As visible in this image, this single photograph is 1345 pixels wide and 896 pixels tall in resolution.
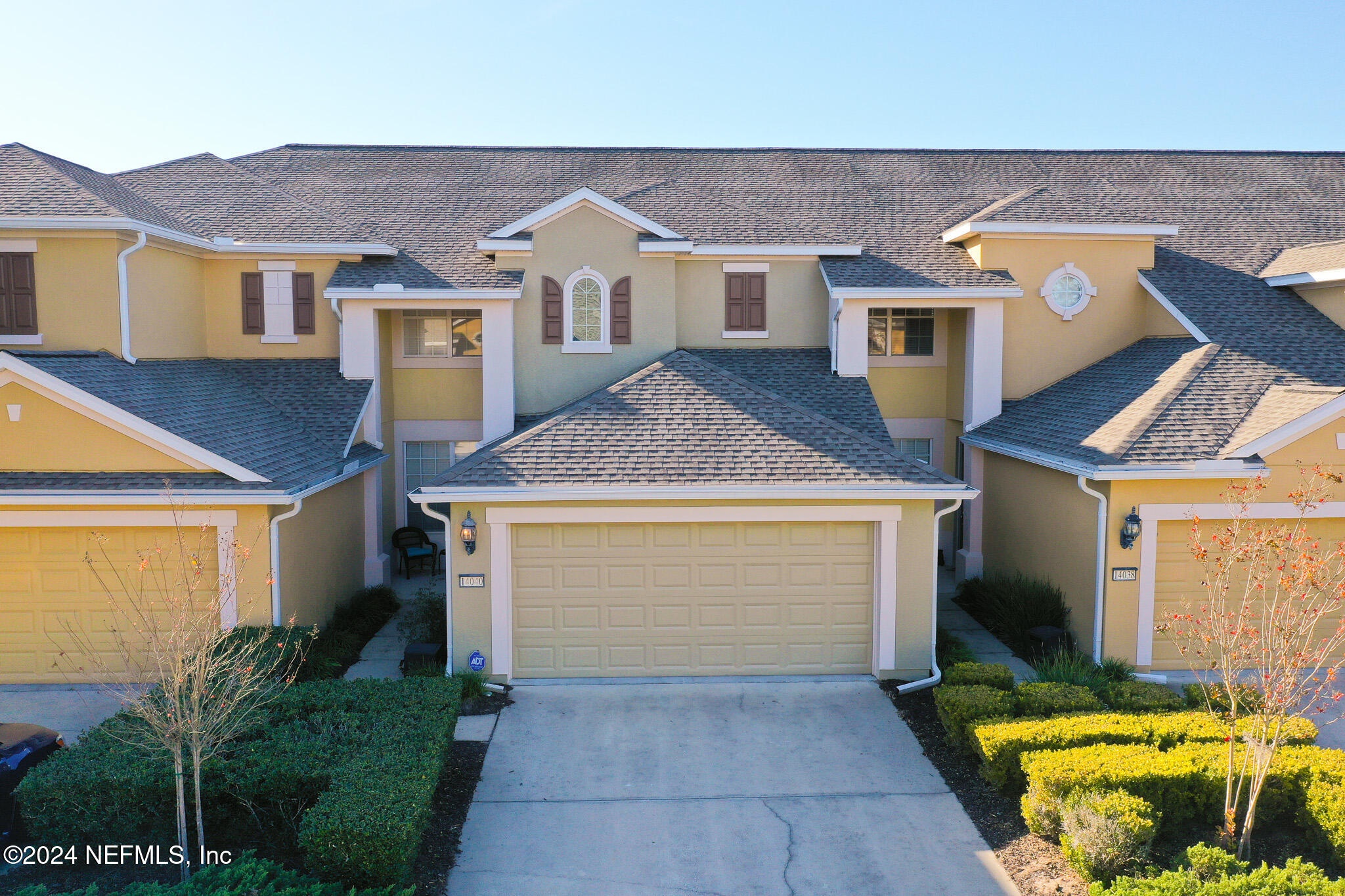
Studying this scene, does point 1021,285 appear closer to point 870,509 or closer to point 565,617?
point 870,509

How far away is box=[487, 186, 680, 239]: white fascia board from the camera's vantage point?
15.4m

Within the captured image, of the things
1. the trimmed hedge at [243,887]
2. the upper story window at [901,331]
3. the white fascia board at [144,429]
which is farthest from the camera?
the upper story window at [901,331]

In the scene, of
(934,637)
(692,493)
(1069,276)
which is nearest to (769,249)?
(1069,276)

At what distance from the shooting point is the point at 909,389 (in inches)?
688

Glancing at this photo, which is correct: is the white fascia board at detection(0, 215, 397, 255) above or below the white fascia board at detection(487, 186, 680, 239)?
below

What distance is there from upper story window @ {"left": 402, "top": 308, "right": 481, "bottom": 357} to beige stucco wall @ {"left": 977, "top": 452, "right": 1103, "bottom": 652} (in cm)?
976

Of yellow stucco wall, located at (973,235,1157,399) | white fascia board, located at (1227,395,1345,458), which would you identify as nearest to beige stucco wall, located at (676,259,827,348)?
yellow stucco wall, located at (973,235,1157,399)

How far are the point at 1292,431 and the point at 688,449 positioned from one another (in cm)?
792

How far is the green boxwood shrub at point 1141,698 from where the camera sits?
9.66 meters

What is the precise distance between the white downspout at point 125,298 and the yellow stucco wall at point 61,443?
203cm

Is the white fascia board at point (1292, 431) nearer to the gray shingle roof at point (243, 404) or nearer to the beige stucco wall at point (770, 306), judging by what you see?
the beige stucco wall at point (770, 306)

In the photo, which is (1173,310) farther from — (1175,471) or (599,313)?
(599,313)

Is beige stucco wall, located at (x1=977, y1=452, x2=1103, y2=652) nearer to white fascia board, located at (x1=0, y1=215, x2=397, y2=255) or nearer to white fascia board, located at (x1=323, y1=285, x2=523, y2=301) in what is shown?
white fascia board, located at (x1=323, y1=285, x2=523, y2=301)

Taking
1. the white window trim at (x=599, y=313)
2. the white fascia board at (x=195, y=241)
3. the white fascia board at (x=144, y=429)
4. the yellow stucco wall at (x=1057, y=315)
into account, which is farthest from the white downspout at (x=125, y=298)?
the yellow stucco wall at (x=1057, y=315)
